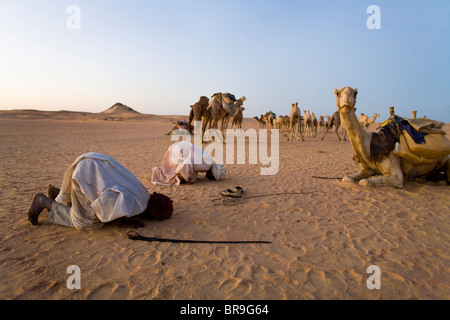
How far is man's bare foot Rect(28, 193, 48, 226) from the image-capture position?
138 inches

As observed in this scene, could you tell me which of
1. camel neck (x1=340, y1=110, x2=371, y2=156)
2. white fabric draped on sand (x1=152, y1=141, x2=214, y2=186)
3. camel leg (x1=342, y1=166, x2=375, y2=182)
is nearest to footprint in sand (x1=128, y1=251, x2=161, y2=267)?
white fabric draped on sand (x1=152, y1=141, x2=214, y2=186)

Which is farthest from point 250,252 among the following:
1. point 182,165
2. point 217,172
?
point 217,172

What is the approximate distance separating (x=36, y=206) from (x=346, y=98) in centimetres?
546

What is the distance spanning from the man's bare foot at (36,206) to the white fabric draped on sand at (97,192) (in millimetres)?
258

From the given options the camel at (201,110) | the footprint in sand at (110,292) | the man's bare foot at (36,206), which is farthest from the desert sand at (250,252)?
the camel at (201,110)

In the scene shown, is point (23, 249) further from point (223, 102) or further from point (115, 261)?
point (223, 102)

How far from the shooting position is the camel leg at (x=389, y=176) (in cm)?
579

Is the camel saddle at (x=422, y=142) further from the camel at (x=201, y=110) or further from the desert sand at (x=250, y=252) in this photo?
the camel at (x=201, y=110)

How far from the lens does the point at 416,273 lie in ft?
9.09

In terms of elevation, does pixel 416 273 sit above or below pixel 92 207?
below

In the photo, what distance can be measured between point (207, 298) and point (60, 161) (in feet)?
30.7
